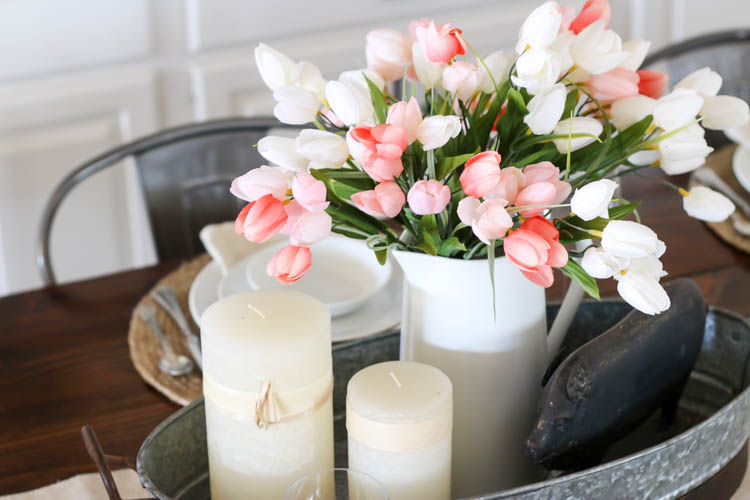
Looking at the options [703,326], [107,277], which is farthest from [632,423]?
[107,277]

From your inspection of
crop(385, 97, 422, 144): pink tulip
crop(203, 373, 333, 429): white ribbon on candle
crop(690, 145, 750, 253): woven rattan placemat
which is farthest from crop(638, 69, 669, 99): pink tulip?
crop(690, 145, 750, 253): woven rattan placemat

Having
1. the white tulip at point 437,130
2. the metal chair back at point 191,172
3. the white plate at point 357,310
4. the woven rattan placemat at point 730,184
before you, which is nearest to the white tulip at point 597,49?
the white tulip at point 437,130

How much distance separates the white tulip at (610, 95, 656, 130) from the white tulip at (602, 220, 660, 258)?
124mm

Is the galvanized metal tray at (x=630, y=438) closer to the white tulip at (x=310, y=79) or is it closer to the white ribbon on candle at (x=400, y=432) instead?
the white ribbon on candle at (x=400, y=432)

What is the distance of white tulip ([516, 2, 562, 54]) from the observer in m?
0.56

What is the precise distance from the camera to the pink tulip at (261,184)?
586mm

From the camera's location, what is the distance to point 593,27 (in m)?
0.60

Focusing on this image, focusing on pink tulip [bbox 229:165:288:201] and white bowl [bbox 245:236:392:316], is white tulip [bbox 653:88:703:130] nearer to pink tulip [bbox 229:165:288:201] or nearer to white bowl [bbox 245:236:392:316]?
pink tulip [bbox 229:165:288:201]

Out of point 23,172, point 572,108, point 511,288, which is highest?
point 572,108

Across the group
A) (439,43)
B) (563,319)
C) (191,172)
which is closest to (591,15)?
(439,43)

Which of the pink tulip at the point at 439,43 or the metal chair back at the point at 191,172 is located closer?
the pink tulip at the point at 439,43

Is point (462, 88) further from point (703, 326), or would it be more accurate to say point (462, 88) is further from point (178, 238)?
point (178, 238)

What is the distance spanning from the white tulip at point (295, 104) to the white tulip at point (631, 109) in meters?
0.21

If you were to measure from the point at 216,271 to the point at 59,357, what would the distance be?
196mm
